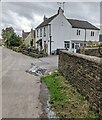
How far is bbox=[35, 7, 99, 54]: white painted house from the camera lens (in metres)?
42.5

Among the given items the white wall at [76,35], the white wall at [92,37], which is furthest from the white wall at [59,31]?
the white wall at [92,37]

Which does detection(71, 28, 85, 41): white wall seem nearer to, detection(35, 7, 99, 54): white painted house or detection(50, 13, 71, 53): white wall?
detection(35, 7, 99, 54): white painted house

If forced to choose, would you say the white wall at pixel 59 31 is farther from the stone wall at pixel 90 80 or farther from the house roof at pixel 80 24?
the stone wall at pixel 90 80

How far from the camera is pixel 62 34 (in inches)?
1721

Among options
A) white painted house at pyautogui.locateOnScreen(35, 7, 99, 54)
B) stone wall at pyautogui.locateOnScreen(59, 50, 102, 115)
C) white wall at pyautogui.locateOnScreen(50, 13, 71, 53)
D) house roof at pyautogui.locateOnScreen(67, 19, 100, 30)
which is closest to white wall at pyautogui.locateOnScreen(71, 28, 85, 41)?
white painted house at pyautogui.locateOnScreen(35, 7, 99, 54)

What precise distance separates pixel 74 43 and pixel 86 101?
3740 cm

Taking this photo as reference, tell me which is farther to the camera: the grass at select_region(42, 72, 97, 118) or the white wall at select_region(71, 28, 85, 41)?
the white wall at select_region(71, 28, 85, 41)

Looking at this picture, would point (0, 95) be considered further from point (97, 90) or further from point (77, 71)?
point (97, 90)

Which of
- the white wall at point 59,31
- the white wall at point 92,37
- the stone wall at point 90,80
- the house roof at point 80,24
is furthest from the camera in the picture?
the white wall at point 92,37

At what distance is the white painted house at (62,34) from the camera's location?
42.5m

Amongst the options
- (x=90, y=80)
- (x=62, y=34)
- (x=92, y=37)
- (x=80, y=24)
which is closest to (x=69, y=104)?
(x=90, y=80)

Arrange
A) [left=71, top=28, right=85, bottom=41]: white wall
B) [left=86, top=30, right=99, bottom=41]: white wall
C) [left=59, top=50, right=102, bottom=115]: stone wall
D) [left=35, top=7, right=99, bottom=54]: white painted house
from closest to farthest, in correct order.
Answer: [left=59, top=50, right=102, bottom=115]: stone wall → [left=35, top=7, right=99, bottom=54]: white painted house → [left=71, top=28, right=85, bottom=41]: white wall → [left=86, top=30, right=99, bottom=41]: white wall

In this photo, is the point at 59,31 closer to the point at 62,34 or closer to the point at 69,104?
the point at 62,34

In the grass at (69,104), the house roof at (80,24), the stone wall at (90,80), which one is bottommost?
the grass at (69,104)
